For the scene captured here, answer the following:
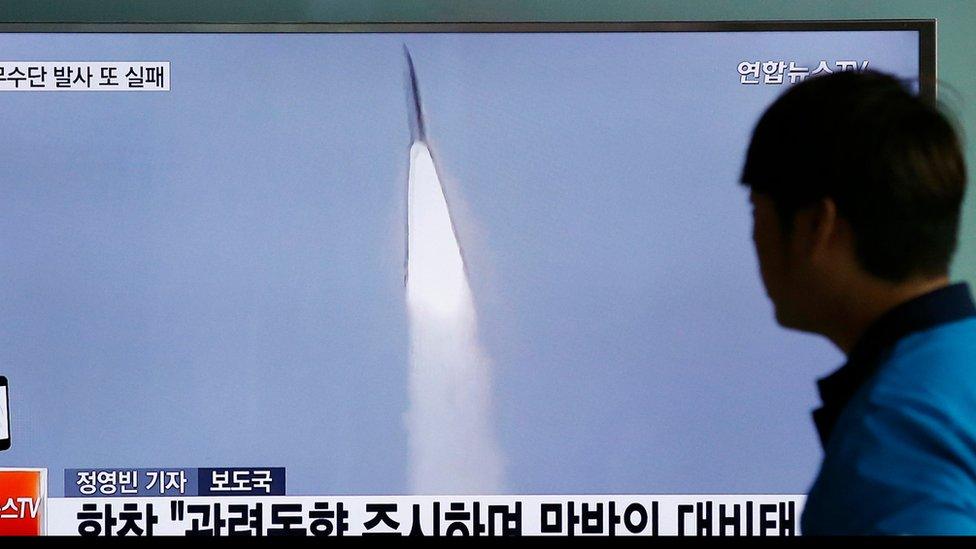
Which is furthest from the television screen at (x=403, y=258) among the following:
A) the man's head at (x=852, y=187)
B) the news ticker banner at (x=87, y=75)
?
the man's head at (x=852, y=187)

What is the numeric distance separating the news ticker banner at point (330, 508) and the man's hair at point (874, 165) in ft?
5.00

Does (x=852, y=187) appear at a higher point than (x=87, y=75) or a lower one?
lower

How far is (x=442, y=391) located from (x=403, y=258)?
287 mm

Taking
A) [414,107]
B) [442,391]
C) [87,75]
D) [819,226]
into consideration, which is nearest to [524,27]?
[414,107]

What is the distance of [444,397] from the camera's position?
2.22 meters

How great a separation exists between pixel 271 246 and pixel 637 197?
0.77 meters

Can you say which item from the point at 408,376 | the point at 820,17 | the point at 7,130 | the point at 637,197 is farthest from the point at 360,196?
the point at 820,17

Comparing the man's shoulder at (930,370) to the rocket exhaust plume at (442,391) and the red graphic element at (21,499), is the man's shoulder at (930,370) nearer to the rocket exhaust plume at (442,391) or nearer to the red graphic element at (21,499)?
the rocket exhaust plume at (442,391)

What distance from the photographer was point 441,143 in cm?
221

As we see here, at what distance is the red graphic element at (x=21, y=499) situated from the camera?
86.7 inches

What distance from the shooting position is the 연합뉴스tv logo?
2.20m

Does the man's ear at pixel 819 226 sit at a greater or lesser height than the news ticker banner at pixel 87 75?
lesser

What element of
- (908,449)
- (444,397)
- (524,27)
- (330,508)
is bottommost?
(330,508)

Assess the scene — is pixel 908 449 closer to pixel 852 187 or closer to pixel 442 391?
pixel 852 187
